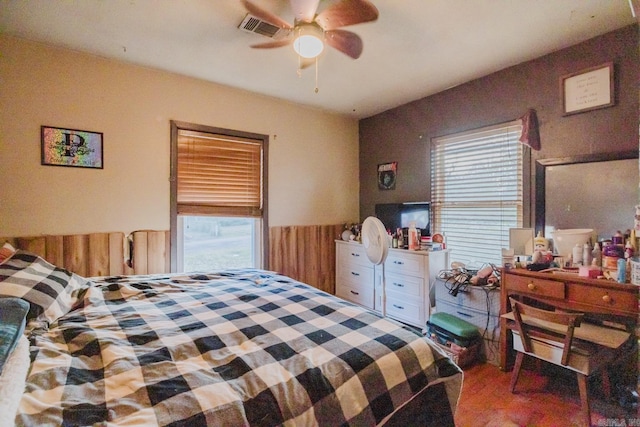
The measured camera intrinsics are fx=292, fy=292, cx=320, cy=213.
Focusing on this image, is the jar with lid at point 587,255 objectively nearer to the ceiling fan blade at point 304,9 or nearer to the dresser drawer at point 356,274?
the dresser drawer at point 356,274

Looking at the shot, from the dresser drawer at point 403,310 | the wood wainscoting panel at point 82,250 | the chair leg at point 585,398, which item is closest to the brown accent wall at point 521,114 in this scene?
the dresser drawer at point 403,310

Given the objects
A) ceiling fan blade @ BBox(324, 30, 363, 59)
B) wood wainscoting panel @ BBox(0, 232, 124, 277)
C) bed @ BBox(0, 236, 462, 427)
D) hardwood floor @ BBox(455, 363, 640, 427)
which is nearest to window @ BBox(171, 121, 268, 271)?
wood wainscoting panel @ BBox(0, 232, 124, 277)

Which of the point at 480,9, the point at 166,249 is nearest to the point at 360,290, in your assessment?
the point at 166,249

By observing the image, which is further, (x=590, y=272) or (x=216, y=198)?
(x=216, y=198)

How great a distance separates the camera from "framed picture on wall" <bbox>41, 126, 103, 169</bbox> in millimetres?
2238

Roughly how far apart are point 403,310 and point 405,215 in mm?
1044

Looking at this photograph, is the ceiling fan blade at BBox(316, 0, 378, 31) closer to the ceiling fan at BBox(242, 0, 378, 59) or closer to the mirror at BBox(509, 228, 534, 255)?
the ceiling fan at BBox(242, 0, 378, 59)

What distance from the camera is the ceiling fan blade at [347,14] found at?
1.59 meters

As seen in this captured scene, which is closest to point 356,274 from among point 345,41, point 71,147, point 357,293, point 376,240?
point 357,293

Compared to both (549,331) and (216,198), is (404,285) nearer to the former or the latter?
(549,331)

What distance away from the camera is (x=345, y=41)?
197 centimetres

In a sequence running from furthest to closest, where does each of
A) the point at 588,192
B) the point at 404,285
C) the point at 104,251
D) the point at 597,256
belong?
the point at 404,285
the point at 104,251
the point at 588,192
the point at 597,256

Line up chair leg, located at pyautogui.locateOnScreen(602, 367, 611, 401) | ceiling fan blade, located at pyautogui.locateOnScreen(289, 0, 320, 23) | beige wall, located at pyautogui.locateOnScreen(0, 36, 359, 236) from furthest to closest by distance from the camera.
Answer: beige wall, located at pyautogui.locateOnScreen(0, 36, 359, 236) < chair leg, located at pyautogui.locateOnScreen(602, 367, 611, 401) < ceiling fan blade, located at pyautogui.locateOnScreen(289, 0, 320, 23)

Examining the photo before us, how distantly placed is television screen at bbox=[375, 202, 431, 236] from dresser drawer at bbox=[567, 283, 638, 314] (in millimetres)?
1392
